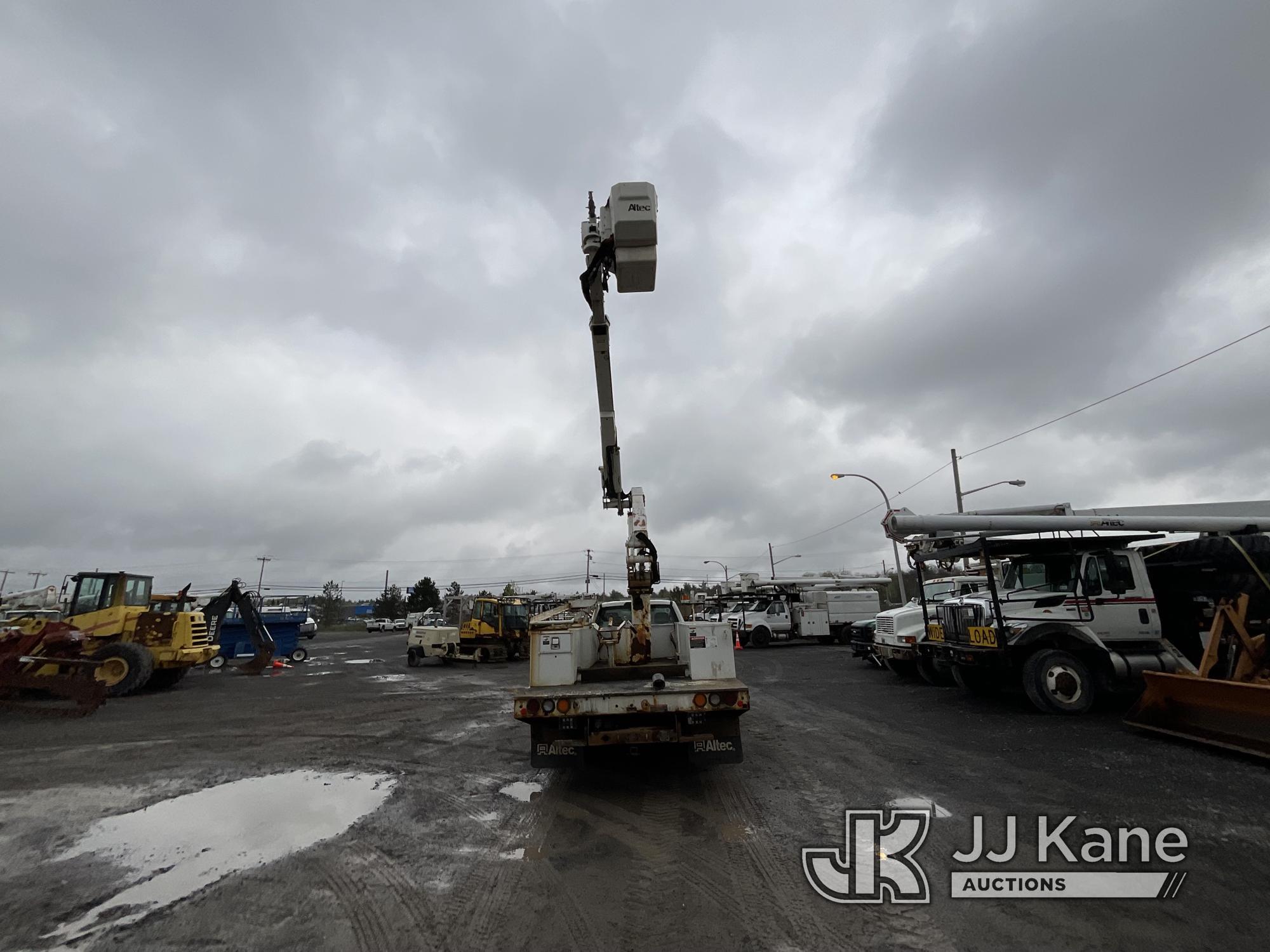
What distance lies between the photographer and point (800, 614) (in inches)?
1103

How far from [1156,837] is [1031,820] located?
0.77m

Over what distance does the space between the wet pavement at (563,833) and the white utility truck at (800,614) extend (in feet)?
61.0

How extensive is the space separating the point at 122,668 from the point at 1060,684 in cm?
1761

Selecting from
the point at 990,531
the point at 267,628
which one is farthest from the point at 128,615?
the point at 990,531

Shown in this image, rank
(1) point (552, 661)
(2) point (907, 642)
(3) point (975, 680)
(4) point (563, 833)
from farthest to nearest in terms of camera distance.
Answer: (2) point (907, 642) → (3) point (975, 680) → (1) point (552, 661) → (4) point (563, 833)

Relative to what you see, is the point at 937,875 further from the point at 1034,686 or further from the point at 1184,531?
the point at 1184,531

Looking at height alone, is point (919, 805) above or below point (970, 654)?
below

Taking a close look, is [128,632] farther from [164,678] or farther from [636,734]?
[636,734]

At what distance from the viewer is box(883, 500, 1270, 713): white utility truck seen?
8.86 m

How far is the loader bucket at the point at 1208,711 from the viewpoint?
6355 mm

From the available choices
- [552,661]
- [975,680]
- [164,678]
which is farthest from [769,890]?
[164,678]

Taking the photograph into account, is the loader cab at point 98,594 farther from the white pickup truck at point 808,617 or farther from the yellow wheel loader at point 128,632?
the white pickup truck at point 808,617

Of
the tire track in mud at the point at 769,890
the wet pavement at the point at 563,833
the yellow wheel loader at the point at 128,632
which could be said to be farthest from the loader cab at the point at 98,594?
the tire track in mud at the point at 769,890

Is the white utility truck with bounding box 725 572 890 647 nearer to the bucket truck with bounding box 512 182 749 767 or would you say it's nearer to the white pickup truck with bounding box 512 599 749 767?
the bucket truck with bounding box 512 182 749 767
